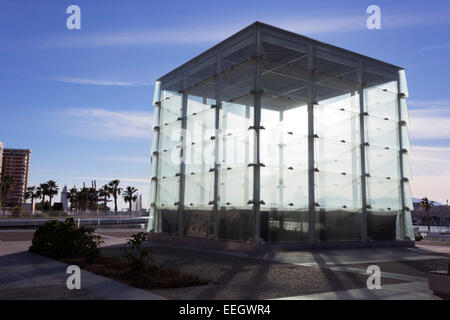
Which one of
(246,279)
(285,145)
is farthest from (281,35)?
(246,279)

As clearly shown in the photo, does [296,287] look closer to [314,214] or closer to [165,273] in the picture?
[165,273]

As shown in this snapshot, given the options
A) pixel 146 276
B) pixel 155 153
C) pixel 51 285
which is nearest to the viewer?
pixel 51 285

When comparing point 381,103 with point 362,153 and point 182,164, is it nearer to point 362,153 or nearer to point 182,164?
point 362,153

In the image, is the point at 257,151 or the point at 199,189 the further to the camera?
the point at 199,189

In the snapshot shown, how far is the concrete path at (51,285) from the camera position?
7801mm

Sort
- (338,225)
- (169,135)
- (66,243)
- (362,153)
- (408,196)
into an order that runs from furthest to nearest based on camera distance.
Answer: (169,135) < (408,196) < (362,153) < (338,225) < (66,243)

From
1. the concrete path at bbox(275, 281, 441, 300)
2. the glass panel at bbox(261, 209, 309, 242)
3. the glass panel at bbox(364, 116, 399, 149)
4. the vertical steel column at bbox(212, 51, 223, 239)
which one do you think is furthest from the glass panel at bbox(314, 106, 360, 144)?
the concrete path at bbox(275, 281, 441, 300)

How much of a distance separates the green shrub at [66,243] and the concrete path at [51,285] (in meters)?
1.66

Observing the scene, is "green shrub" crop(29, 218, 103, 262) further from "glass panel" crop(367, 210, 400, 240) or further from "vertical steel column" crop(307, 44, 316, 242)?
"glass panel" crop(367, 210, 400, 240)

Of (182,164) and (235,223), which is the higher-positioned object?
(182,164)

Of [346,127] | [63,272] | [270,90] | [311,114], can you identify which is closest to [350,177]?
[346,127]

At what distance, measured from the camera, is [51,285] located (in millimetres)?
9016

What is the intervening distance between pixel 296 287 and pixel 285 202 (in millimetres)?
10358

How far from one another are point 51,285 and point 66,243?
20.0 feet
